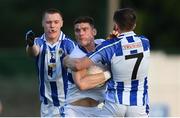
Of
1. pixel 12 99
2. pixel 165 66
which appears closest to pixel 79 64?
pixel 165 66

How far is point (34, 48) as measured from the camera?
41.0 feet

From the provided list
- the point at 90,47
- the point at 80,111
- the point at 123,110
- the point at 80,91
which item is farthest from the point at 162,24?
the point at 123,110

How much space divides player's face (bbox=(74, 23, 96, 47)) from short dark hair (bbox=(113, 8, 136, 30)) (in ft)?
2.57

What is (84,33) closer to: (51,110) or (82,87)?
(82,87)

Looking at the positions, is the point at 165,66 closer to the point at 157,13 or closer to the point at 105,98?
the point at 105,98

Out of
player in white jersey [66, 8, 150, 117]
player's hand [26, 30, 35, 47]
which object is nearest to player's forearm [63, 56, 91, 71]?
player in white jersey [66, 8, 150, 117]

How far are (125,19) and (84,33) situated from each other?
0.88 metres

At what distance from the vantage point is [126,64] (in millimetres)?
11180

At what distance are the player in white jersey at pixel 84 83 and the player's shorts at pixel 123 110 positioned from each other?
35 centimetres

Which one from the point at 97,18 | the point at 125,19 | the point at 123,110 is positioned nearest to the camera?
the point at 125,19

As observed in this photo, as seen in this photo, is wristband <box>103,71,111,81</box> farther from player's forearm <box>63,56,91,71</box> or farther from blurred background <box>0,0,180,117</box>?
blurred background <box>0,0,180,117</box>

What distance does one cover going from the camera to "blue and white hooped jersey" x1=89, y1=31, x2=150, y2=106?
11172mm

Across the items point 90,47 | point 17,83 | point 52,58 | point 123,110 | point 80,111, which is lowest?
point 17,83

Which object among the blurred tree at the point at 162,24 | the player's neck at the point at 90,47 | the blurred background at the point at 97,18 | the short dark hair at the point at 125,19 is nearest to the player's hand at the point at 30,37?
the player's neck at the point at 90,47
